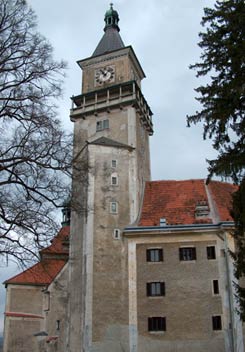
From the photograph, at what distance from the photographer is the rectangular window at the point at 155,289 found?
96.7 feet

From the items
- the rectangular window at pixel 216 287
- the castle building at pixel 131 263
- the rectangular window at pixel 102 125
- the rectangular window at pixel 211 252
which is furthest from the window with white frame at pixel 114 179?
the rectangular window at pixel 216 287

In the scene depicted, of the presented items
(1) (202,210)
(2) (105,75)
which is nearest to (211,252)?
(1) (202,210)

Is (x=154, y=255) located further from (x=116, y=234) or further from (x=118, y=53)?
(x=118, y=53)

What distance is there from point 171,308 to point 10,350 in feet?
54.1

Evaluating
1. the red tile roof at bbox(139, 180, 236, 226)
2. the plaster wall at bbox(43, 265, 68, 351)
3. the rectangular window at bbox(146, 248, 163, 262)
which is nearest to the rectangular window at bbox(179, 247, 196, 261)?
the rectangular window at bbox(146, 248, 163, 262)

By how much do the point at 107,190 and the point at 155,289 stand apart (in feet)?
27.5

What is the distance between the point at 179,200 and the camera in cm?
3459

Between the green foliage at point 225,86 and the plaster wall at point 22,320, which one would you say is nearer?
the green foliage at point 225,86

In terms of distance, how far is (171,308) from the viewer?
28938mm

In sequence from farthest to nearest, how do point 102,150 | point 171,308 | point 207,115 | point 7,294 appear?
point 7,294, point 102,150, point 171,308, point 207,115

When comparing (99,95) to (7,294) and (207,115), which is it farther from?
(207,115)

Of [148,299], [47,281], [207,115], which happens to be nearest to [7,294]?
[47,281]

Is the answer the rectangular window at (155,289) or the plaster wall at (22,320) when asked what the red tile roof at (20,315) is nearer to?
the plaster wall at (22,320)

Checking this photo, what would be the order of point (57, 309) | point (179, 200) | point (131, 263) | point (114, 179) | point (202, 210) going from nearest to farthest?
1. point (131, 263)
2. point (202, 210)
3. point (114, 179)
4. point (179, 200)
5. point (57, 309)
